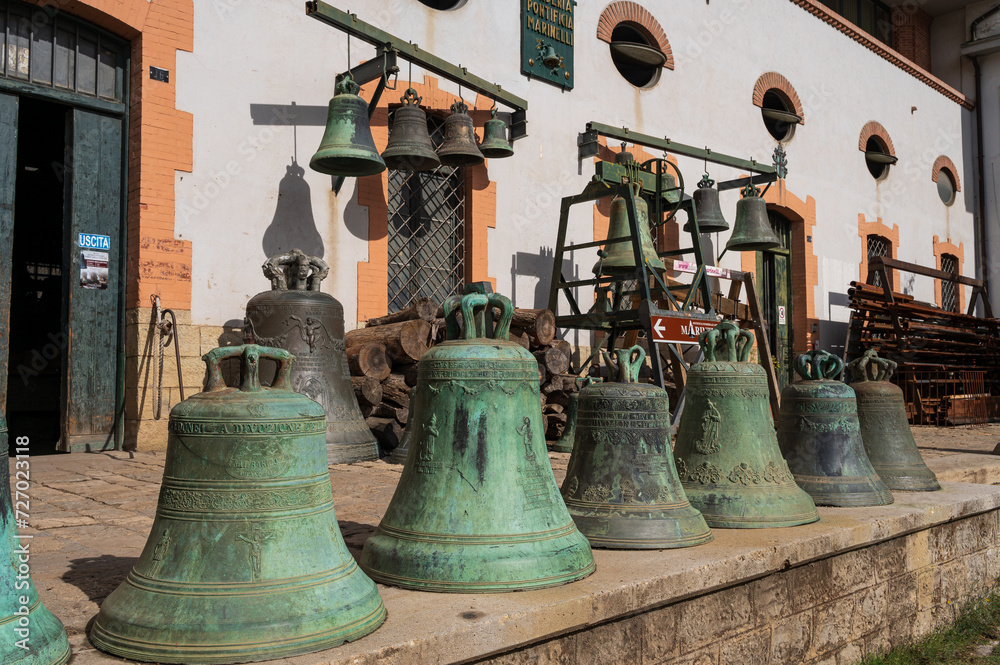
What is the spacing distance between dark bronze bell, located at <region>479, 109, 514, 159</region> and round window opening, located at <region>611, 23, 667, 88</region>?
3.17m

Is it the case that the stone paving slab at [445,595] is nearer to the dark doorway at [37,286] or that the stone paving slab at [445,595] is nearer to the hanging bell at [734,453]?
the hanging bell at [734,453]

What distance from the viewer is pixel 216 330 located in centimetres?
714

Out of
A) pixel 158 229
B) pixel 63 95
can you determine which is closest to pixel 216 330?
pixel 158 229

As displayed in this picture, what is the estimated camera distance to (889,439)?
510 centimetres

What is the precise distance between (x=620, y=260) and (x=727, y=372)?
463 cm

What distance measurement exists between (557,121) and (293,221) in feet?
12.6

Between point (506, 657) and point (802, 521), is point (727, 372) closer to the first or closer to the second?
point (802, 521)

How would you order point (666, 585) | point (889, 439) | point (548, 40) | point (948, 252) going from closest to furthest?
1. point (666, 585)
2. point (889, 439)
3. point (548, 40)
4. point (948, 252)

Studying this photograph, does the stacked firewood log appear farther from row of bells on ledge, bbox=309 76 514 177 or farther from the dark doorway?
the dark doorway

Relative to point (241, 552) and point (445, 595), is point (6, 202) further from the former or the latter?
point (445, 595)

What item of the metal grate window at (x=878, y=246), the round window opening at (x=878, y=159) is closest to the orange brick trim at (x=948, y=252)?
the metal grate window at (x=878, y=246)

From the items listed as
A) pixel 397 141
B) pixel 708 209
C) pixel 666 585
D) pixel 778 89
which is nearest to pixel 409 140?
pixel 397 141

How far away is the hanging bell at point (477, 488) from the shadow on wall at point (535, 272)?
6.53 metres

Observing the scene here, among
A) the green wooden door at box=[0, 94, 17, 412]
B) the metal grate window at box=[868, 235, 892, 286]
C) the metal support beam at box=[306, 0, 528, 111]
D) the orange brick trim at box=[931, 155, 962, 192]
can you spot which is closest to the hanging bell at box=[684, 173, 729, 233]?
the metal support beam at box=[306, 0, 528, 111]
